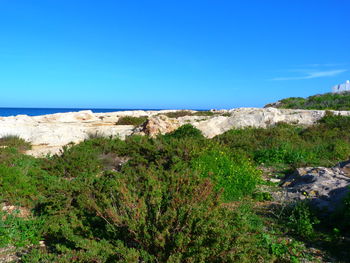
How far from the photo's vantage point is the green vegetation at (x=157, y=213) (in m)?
3.23

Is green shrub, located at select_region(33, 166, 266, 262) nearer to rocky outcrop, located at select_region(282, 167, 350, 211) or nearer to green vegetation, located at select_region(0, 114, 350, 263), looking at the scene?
green vegetation, located at select_region(0, 114, 350, 263)

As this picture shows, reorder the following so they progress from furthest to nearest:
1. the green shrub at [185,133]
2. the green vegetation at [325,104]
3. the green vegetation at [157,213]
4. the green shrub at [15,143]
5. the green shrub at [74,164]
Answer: the green vegetation at [325,104], the green shrub at [185,133], the green shrub at [15,143], the green shrub at [74,164], the green vegetation at [157,213]

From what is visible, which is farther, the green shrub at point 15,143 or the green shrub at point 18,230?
the green shrub at point 15,143

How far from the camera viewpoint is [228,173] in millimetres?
6820

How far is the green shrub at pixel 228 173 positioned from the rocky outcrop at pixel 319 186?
0.82m

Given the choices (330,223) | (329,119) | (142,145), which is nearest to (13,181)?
(142,145)

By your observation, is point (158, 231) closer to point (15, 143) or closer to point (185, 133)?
point (185, 133)

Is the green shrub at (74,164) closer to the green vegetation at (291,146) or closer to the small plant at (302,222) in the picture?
the green vegetation at (291,146)

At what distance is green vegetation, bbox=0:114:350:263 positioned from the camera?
127 inches

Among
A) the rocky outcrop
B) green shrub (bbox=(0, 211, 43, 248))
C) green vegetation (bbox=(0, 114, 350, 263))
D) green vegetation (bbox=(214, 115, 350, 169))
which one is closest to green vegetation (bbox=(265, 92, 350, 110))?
green vegetation (bbox=(214, 115, 350, 169))

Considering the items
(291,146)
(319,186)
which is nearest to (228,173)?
(319,186)

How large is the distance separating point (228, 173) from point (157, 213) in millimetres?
3600

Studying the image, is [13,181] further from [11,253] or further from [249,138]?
[249,138]

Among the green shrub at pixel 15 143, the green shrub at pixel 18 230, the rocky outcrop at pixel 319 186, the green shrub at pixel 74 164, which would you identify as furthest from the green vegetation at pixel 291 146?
the green shrub at pixel 15 143
